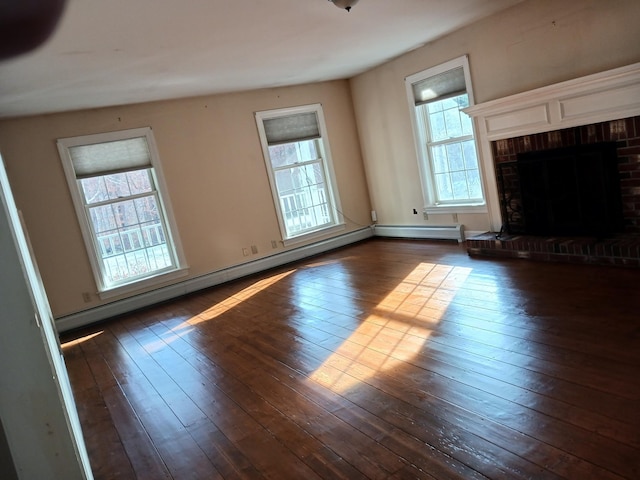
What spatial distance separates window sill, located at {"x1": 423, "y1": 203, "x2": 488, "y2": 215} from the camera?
595cm

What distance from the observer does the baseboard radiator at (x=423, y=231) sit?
6.36 metres

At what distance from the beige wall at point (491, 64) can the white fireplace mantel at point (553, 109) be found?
182 mm

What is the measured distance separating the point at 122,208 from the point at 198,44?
9.40 feet

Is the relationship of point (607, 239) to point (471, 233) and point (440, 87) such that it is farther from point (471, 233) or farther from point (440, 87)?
point (440, 87)

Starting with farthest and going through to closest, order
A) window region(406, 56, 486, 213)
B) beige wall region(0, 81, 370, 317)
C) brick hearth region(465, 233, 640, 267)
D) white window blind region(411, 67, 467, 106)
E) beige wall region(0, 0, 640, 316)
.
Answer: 1. window region(406, 56, 486, 213)
2. white window blind region(411, 67, 467, 106)
3. beige wall region(0, 81, 370, 317)
4. beige wall region(0, 0, 640, 316)
5. brick hearth region(465, 233, 640, 267)

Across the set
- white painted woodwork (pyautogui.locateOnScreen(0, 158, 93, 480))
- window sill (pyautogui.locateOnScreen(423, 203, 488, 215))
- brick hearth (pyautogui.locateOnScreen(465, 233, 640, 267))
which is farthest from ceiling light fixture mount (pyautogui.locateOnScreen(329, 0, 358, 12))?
white painted woodwork (pyautogui.locateOnScreen(0, 158, 93, 480))

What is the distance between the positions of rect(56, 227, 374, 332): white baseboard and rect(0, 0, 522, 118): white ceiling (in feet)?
8.06

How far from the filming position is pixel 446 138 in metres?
6.29

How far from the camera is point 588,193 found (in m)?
4.57

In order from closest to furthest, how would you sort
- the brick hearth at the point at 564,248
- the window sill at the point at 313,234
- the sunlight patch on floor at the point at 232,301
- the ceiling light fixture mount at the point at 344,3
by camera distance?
1. the ceiling light fixture mount at the point at 344,3
2. the brick hearth at the point at 564,248
3. the sunlight patch on floor at the point at 232,301
4. the window sill at the point at 313,234

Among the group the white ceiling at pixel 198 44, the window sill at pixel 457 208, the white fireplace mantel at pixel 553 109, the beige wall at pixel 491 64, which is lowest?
the window sill at pixel 457 208

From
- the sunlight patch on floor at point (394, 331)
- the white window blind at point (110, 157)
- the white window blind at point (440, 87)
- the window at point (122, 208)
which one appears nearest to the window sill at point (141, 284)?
the window at point (122, 208)

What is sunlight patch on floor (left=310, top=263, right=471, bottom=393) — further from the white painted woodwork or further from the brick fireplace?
the white painted woodwork

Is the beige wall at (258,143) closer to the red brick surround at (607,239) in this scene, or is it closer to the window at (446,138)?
the window at (446,138)
